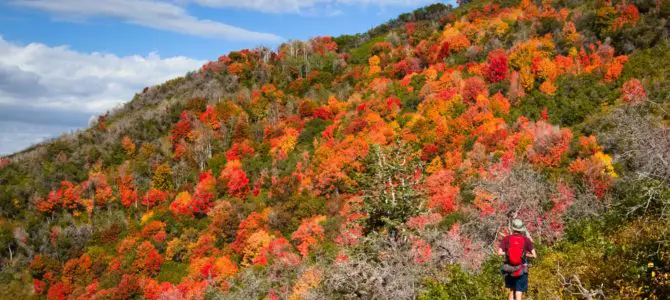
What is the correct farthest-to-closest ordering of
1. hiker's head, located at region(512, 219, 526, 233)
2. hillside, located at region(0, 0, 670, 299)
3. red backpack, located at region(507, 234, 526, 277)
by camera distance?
1. hillside, located at region(0, 0, 670, 299)
2. hiker's head, located at region(512, 219, 526, 233)
3. red backpack, located at region(507, 234, 526, 277)

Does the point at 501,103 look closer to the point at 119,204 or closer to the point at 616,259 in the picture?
the point at 616,259

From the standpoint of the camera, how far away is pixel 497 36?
105375mm

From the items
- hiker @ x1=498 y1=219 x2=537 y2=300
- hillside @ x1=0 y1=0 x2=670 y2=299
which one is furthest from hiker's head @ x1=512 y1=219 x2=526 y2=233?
hillside @ x1=0 y1=0 x2=670 y2=299

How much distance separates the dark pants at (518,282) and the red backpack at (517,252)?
0.26 metres

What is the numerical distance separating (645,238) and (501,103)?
69916mm

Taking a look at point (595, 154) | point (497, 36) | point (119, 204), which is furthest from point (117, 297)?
point (497, 36)

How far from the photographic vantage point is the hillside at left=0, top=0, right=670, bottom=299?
25484 mm

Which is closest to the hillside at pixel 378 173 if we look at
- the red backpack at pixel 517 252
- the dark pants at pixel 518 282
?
the dark pants at pixel 518 282

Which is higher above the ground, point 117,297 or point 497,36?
point 497,36

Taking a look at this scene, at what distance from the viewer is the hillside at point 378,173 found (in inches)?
1003

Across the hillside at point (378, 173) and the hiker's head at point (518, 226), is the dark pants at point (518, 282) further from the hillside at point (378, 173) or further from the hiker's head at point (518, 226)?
the hillside at point (378, 173)

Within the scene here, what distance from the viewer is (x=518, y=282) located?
36.6ft

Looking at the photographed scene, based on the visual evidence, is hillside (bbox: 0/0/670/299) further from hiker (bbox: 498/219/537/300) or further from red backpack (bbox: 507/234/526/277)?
red backpack (bbox: 507/234/526/277)

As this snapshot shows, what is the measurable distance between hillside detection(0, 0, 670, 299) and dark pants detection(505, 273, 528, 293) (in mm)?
2431
